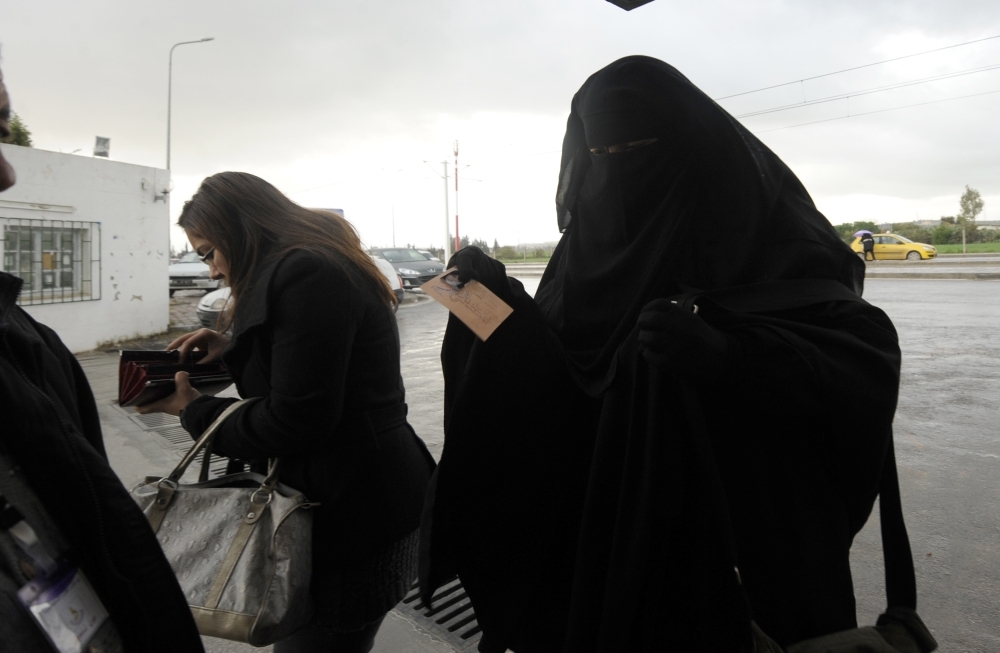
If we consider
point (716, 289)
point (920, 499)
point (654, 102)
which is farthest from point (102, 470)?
point (920, 499)

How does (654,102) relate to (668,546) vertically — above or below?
above

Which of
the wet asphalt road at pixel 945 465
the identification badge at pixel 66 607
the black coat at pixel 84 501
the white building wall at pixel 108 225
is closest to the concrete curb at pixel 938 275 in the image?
the wet asphalt road at pixel 945 465

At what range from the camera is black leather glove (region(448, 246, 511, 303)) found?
1.70 meters

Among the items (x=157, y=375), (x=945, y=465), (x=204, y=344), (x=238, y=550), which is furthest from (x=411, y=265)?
(x=238, y=550)

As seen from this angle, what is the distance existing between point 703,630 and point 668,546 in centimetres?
17

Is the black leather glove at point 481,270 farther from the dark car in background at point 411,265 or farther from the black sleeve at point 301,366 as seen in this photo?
the dark car in background at point 411,265

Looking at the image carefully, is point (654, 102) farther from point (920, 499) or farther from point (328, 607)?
point (920, 499)

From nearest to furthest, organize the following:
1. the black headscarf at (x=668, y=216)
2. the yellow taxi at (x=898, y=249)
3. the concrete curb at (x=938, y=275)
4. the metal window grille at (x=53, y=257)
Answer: the black headscarf at (x=668, y=216) → the metal window grille at (x=53, y=257) → the concrete curb at (x=938, y=275) → the yellow taxi at (x=898, y=249)

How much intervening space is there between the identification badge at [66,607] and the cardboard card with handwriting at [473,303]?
2.91ft

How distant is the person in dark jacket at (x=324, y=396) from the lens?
69.6 inches

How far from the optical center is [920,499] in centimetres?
433

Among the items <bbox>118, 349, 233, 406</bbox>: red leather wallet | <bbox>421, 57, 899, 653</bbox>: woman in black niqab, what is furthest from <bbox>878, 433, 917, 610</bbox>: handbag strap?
<bbox>118, 349, 233, 406</bbox>: red leather wallet

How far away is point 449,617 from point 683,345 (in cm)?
235

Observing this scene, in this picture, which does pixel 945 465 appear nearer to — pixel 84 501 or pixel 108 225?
pixel 84 501
